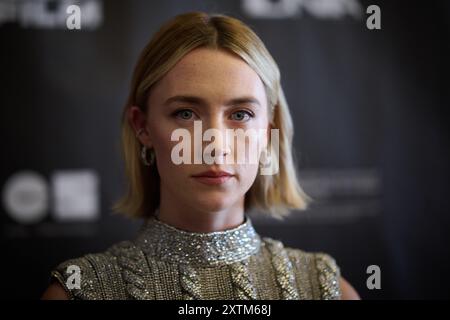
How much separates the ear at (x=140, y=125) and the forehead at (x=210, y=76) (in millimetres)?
94

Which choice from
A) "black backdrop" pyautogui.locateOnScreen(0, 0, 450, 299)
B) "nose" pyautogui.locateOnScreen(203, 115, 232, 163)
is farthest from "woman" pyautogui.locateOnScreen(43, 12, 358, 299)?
"black backdrop" pyautogui.locateOnScreen(0, 0, 450, 299)

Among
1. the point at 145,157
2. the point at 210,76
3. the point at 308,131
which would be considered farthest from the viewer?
the point at 308,131

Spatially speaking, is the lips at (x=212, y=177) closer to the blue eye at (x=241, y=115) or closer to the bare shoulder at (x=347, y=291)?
the blue eye at (x=241, y=115)

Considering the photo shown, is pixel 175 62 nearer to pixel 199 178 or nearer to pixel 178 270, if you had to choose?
pixel 199 178

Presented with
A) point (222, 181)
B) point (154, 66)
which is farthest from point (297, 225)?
point (154, 66)

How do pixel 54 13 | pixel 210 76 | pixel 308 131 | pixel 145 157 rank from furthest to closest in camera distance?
pixel 308 131, pixel 54 13, pixel 145 157, pixel 210 76

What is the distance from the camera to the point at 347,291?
51.1 inches

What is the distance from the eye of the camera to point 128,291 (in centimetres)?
118

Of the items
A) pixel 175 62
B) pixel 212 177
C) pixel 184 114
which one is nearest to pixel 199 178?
pixel 212 177

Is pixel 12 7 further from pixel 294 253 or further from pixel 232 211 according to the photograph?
pixel 294 253

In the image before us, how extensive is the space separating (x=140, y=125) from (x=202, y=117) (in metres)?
0.16

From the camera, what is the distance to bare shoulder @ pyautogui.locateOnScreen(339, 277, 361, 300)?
1291mm

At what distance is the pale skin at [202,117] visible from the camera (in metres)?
1.13

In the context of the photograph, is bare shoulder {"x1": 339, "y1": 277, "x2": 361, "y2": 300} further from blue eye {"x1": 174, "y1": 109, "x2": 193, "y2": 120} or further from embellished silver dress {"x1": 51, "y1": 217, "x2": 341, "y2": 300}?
blue eye {"x1": 174, "y1": 109, "x2": 193, "y2": 120}
